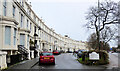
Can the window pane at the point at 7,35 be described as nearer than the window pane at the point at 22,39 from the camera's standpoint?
Yes

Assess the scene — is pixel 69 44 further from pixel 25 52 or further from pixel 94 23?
pixel 25 52

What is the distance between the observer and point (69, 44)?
380ft

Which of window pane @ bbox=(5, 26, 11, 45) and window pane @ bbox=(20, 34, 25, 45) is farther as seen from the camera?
window pane @ bbox=(20, 34, 25, 45)

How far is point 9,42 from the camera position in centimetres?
1611

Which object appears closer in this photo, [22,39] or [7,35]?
[7,35]

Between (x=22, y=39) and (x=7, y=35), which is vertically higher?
(x=7, y=35)

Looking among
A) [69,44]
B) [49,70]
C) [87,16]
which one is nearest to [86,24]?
[87,16]

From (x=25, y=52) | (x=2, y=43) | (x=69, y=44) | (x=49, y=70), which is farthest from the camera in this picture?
(x=69, y=44)

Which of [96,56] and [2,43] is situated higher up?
[2,43]

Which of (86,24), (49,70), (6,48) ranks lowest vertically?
(49,70)

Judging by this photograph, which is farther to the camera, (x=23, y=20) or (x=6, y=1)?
(x=23, y=20)

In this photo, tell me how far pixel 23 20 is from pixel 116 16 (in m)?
15.1

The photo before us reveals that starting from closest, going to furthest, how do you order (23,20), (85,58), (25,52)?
1. (85,58)
2. (25,52)
3. (23,20)

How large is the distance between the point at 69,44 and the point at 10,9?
3945 inches
